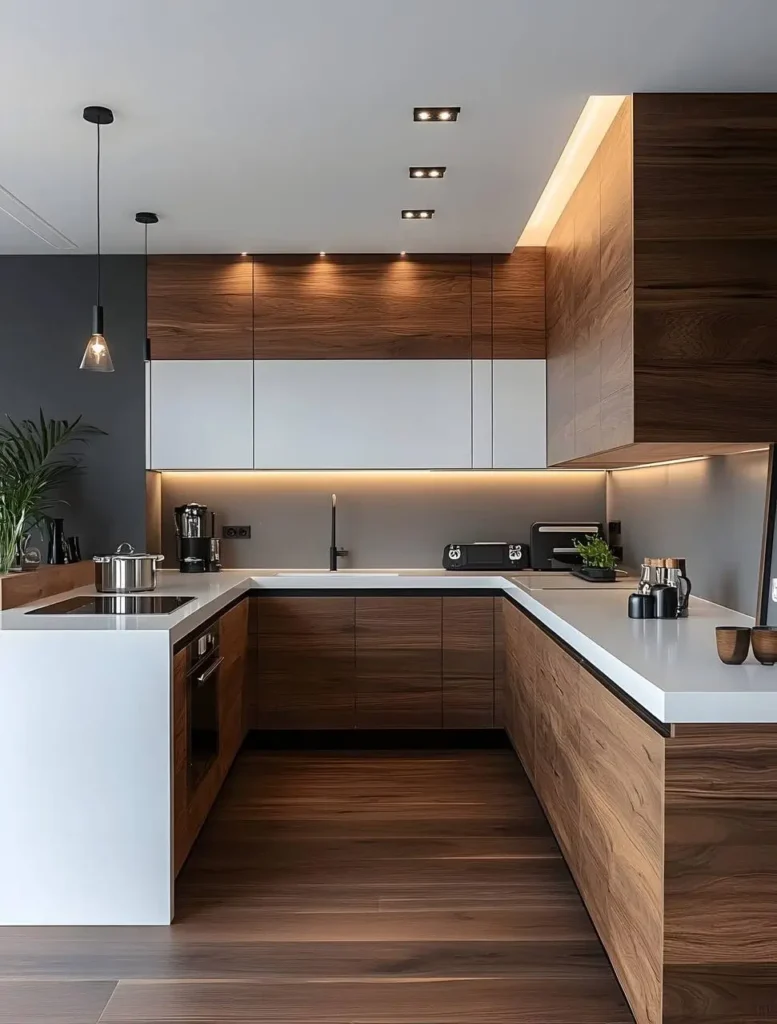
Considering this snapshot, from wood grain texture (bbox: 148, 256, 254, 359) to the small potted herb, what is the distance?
2019mm

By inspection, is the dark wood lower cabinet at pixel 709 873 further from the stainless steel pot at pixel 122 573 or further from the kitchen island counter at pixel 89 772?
the stainless steel pot at pixel 122 573

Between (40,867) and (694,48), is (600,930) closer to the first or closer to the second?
(40,867)

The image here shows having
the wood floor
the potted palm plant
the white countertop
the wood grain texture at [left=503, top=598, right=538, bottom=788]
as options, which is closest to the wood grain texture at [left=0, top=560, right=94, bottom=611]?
the white countertop

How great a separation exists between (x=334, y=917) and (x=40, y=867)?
0.89 meters

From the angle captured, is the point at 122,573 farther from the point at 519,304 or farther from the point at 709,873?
the point at 709,873

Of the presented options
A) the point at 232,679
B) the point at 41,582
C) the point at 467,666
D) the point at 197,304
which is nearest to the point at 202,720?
the point at 232,679

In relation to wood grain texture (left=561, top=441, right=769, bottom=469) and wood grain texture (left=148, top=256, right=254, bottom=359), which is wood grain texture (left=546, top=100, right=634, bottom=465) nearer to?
wood grain texture (left=561, top=441, right=769, bottom=469)

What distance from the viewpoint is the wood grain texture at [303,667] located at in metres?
4.33

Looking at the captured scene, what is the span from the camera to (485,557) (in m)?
4.68

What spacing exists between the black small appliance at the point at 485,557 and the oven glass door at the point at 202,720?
5.22 ft

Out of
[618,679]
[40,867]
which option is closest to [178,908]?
[40,867]

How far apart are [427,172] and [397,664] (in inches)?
89.6

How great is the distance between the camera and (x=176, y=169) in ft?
10.9

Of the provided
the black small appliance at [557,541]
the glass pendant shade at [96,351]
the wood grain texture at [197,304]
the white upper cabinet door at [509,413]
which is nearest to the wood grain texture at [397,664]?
the black small appliance at [557,541]
